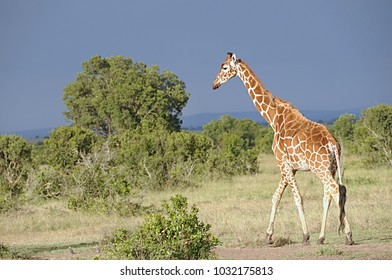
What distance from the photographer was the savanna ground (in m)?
8.09

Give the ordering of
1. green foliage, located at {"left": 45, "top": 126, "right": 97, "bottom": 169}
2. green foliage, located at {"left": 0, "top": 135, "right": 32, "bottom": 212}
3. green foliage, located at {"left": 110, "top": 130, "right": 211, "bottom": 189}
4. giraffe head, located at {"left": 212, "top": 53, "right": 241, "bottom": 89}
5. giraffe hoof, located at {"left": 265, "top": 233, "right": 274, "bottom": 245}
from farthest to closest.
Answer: green foliage, located at {"left": 45, "top": 126, "right": 97, "bottom": 169} < green foliage, located at {"left": 110, "top": 130, "right": 211, "bottom": 189} < green foliage, located at {"left": 0, "top": 135, "right": 32, "bottom": 212} < giraffe head, located at {"left": 212, "top": 53, "right": 241, "bottom": 89} < giraffe hoof, located at {"left": 265, "top": 233, "right": 274, "bottom": 245}

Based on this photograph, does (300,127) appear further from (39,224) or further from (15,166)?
(15,166)

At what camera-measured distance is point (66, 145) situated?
17.9m

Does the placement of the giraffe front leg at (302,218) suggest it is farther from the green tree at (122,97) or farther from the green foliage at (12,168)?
the green tree at (122,97)

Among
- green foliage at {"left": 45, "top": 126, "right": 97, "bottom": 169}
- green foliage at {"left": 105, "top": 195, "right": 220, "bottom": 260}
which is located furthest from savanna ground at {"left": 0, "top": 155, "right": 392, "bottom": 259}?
green foliage at {"left": 45, "top": 126, "right": 97, "bottom": 169}

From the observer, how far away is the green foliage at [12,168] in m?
13.6

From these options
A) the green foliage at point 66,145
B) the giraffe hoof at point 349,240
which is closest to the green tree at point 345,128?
the green foliage at point 66,145

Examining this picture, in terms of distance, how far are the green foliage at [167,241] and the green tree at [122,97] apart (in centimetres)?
1144

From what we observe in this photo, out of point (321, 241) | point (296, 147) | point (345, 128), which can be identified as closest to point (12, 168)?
point (296, 147)

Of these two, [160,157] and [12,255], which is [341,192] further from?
[160,157]

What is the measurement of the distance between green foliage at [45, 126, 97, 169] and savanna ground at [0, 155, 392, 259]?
9.01 feet

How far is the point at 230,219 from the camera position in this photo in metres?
10.7

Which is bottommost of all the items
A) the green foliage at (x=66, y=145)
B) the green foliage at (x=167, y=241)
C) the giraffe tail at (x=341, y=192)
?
the green foliage at (x=167, y=241)

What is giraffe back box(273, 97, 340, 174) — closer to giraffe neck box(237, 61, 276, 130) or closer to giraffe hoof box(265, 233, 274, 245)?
giraffe neck box(237, 61, 276, 130)
